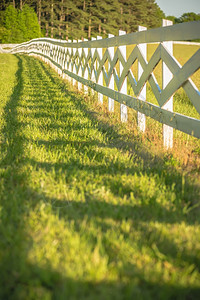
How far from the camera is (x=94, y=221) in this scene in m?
2.37

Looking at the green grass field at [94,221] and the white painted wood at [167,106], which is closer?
the green grass field at [94,221]

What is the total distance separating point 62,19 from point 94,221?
70.7 metres

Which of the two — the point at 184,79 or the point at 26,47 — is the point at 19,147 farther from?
Answer: the point at 26,47

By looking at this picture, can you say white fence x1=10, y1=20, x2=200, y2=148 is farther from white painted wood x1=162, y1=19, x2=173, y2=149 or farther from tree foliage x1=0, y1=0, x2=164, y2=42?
tree foliage x1=0, y1=0, x2=164, y2=42

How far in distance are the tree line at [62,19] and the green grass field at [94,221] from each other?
189 ft

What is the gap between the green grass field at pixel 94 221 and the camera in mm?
1752

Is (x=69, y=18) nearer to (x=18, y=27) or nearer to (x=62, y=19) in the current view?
(x=62, y=19)

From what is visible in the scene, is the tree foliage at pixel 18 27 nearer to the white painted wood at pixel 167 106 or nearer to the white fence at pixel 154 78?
the white fence at pixel 154 78

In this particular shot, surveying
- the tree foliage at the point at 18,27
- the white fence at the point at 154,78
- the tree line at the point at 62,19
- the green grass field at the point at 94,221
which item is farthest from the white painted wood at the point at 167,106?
the tree line at the point at 62,19

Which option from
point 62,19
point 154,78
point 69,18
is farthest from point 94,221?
point 69,18

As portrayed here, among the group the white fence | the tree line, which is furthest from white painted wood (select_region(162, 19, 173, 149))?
the tree line

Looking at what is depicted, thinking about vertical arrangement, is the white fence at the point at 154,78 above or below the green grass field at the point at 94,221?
above

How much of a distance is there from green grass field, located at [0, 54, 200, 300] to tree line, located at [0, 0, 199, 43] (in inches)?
2272

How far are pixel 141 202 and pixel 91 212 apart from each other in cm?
39
